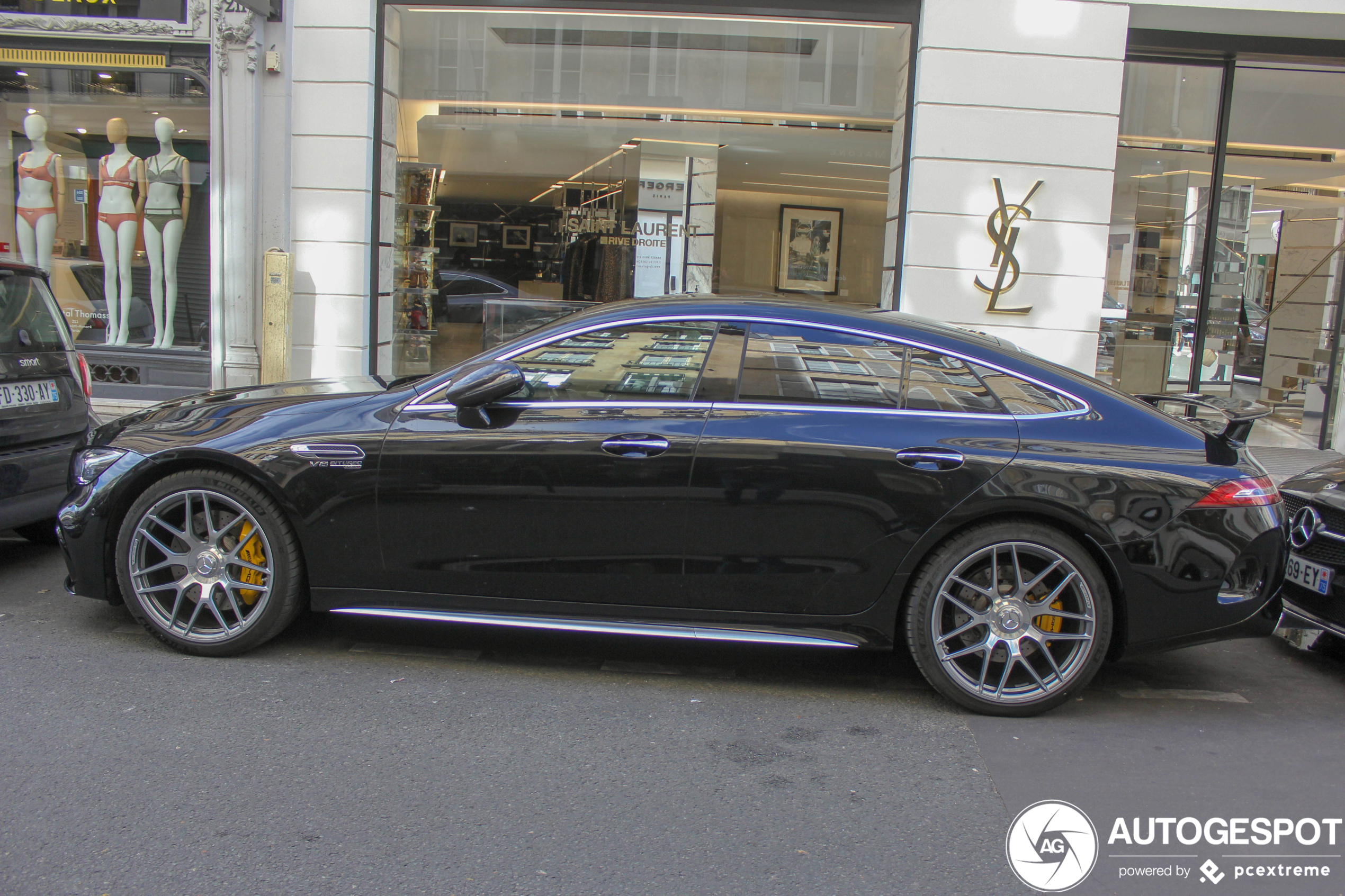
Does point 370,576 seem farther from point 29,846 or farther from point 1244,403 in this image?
point 1244,403

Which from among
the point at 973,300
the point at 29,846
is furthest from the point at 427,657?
the point at 973,300

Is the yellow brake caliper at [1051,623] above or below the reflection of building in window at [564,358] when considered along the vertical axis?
below

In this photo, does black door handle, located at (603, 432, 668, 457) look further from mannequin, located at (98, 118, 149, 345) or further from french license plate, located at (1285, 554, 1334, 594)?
mannequin, located at (98, 118, 149, 345)

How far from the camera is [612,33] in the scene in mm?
10273

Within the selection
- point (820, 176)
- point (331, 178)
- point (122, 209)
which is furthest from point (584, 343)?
point (820, 176)

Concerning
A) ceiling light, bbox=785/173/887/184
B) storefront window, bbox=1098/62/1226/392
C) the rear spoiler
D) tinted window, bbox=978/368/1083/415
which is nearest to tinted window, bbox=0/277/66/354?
tinted window, bbox=978/368/1083/415

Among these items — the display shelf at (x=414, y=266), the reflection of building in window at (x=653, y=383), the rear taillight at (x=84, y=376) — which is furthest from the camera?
the display shelf at (x=414, y=266)

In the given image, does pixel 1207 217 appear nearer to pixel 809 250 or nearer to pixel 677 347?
pixel 809 250

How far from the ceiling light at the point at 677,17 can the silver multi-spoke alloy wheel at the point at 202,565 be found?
7.09 metres

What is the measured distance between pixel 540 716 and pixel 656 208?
365 inches

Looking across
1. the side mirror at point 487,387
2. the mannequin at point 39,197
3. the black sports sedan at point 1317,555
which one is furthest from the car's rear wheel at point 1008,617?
the mannequin at point 39,197

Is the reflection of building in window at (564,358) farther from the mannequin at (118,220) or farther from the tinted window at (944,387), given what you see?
the mannequin at (118,220)

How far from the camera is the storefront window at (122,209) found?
404 inches

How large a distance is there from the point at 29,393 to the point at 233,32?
18.3 feet
